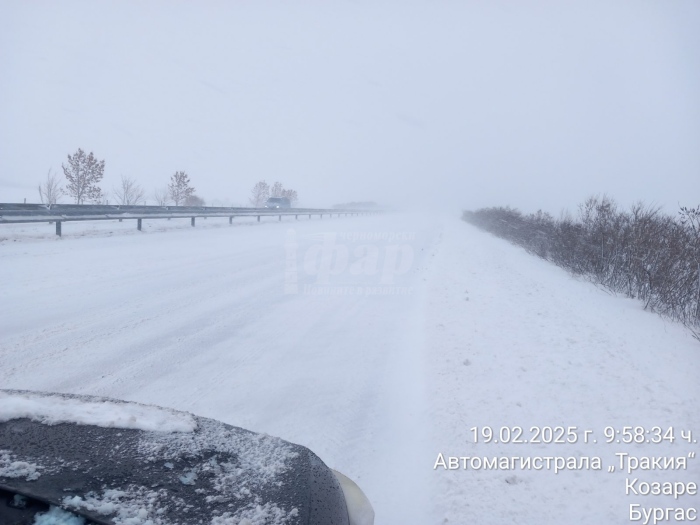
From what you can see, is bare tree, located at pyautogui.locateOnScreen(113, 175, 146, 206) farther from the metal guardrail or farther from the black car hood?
the black car hood

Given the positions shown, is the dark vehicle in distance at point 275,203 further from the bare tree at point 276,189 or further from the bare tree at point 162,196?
the bare tree at point 276,189

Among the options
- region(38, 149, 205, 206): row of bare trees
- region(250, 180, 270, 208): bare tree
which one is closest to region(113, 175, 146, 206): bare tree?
region(38, 149, 205, 206): row of bare trees

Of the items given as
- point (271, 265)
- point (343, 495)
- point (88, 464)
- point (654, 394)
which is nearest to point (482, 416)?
point (654, 394)

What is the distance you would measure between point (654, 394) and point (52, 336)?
756cm

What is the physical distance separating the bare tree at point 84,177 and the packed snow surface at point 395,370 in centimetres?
2708

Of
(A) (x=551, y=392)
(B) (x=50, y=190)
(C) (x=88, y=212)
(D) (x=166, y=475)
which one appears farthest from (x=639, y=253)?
(B) (x=50, y=190)

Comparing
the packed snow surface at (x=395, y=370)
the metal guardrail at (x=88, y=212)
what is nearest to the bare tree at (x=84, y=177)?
the metal guardrail at (x=88, y=212)

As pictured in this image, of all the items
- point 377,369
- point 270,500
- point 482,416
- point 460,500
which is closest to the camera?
point 270,500

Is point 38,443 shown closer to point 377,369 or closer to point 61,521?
point 61,521

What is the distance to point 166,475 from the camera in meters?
1.68

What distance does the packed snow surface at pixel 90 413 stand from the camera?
6.70 feet

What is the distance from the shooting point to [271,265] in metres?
12.3
